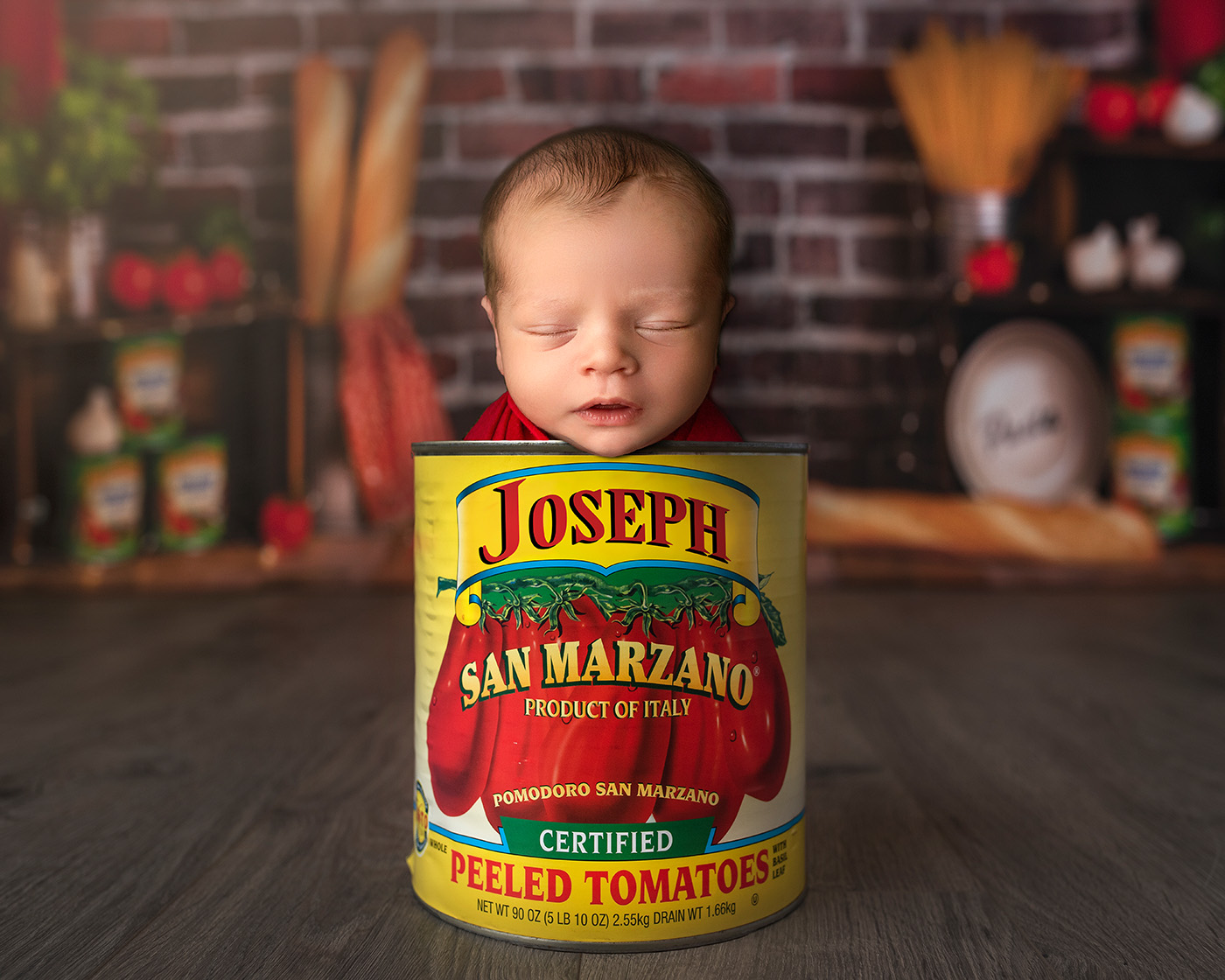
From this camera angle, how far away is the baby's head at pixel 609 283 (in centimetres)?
62

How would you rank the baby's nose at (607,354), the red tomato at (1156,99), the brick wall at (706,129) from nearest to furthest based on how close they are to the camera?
the baby's nose at (607,354)
the red tomato at (1156,99)
the brick wall at (706,129)

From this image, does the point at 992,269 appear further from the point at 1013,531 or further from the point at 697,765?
the point at 697,765

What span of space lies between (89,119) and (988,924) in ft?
8.41

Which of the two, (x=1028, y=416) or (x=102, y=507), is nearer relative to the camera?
(x=102, y=507)

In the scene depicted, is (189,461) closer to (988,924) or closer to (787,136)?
(787,136)

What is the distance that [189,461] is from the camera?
8.29 feet

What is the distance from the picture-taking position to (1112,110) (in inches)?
99.0

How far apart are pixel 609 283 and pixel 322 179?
2.20 meters

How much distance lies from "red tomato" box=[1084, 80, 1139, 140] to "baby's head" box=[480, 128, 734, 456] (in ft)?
7.53

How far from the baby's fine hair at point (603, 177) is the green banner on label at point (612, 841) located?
13.0 inches

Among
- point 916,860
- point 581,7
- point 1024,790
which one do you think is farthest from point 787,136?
point 916,860

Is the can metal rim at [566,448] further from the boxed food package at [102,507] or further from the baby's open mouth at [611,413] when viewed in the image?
the boxed food package at [102,507]

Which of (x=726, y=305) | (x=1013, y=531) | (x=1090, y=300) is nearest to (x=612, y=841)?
(x=726, y=305)

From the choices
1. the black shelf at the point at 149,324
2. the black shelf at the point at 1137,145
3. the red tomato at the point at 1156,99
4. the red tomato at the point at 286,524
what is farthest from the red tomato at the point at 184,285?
the red tomato at the point at 1156,99
